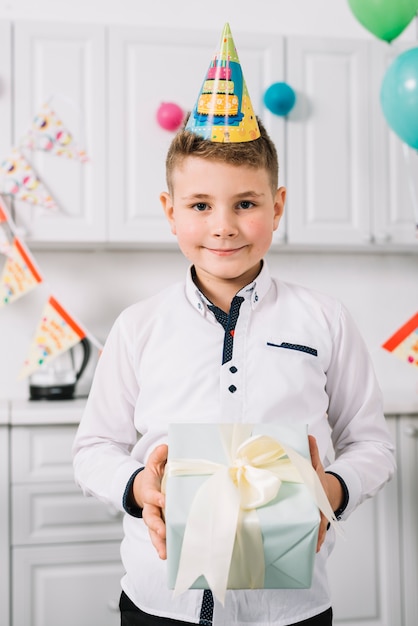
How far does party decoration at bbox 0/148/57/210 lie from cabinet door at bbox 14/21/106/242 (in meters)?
0.03

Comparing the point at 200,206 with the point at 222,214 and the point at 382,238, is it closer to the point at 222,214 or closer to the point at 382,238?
the point at 222,214

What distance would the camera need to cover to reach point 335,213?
2.43 metres

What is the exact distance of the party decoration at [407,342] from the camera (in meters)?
2.25

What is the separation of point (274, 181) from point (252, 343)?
23 cm

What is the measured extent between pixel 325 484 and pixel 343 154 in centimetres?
178

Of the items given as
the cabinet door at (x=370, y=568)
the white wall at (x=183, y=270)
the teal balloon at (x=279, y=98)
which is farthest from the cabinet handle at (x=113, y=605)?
the teal balloon at (x=279, y=98)

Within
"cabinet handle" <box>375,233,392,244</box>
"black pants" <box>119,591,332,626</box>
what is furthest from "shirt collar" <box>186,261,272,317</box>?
"cabinet handle" <box>375,233,392,244</box>

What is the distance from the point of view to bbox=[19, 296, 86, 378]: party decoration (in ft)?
7.35

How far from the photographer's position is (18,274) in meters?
2.30

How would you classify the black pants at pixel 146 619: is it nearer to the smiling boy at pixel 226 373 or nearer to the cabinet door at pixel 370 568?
the smiling boy at pixel 226 373

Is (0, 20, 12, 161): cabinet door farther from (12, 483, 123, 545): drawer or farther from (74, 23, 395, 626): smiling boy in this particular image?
(74, 23, 395, 626): smiling boy

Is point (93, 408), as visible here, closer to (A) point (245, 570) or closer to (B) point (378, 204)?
(A) point (245, 570)

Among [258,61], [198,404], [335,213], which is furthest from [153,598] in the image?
[258,61]

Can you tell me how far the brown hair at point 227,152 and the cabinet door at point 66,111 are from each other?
1290 millimetres
